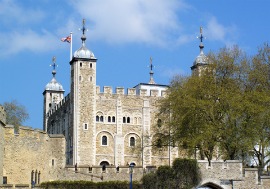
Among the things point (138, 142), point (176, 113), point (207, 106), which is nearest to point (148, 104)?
point (138, 142)

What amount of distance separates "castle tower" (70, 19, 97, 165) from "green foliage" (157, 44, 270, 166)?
14485mm

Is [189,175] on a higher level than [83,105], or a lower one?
lower

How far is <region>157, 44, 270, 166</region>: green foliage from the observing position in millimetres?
43125

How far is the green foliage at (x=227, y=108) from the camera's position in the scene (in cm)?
4312

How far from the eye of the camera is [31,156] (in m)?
37.8

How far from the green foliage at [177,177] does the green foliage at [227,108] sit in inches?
288

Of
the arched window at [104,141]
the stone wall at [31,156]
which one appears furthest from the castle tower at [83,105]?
the stone wall at [31,156]

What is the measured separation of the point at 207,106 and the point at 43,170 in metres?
13.1

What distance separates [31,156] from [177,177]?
8.66 m

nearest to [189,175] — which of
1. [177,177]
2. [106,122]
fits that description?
[177,177]

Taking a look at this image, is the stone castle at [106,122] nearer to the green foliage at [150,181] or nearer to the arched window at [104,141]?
the arched window at [104,141]

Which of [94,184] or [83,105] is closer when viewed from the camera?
[94,184]

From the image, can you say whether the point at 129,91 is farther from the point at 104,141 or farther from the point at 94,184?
the point at 94,184

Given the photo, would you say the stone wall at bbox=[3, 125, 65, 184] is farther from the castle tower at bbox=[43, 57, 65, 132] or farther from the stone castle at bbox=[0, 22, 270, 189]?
the castle tower at bbox=[43, 57, 65, 132]
